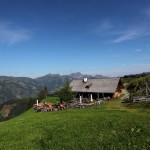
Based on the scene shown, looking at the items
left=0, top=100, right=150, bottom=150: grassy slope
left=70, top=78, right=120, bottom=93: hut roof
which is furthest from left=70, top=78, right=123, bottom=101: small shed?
left=0, top=100, right=150, bottom=150: grassy slope

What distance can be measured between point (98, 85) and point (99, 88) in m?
1.96

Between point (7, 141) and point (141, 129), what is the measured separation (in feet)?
49.7

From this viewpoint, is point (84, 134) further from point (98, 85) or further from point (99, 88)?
point (98, 85)

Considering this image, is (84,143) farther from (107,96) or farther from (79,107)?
(107,96)

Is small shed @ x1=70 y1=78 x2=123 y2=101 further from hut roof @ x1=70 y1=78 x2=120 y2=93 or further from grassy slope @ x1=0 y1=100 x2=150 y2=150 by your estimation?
grassy slope @ x1=0 y1=100 x2=150 y2=150

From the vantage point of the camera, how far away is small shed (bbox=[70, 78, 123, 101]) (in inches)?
2498

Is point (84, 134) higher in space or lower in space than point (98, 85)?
lower

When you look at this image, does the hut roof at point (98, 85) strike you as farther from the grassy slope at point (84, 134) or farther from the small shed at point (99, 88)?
the grassy slope at point (84, 134)

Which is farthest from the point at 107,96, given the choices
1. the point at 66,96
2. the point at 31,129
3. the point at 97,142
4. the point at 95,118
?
the point at 97,142

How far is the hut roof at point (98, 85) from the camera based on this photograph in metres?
63.9

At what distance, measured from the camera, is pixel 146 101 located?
44375 millimetres

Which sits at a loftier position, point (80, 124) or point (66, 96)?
point (66, 96)

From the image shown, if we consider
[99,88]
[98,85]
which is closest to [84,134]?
[99,88]

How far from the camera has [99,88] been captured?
66.1 meters
